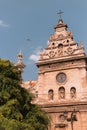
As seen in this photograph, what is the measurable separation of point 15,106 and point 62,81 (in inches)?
545

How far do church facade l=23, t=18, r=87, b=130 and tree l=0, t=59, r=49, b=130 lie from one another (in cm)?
861

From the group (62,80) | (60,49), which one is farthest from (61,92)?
(60,49)

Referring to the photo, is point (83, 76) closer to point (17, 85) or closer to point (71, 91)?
point (71, 91)

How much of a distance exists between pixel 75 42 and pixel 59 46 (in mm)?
2042

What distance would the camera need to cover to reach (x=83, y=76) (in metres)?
31.6

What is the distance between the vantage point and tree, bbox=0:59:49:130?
1894 cm

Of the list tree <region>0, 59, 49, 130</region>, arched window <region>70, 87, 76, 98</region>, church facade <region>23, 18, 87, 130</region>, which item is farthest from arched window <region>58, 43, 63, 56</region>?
tree <region>0, 59, 49, 130</region>

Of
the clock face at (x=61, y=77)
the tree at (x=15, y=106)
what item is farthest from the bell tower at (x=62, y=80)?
the tree at (x=15, y=106)

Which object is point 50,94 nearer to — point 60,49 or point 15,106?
point 60,49

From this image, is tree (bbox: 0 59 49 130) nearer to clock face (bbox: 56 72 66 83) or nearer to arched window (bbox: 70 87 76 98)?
arched window (bbox: 70 87 76 98)

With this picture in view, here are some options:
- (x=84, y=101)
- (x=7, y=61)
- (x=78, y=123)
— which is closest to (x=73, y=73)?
(x=84, y=101)

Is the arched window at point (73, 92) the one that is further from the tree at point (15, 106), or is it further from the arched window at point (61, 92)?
the tree at point (15, 106)

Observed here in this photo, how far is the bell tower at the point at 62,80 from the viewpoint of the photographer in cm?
3057

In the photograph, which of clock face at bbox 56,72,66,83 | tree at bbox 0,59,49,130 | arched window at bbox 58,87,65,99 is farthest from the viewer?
clock face at bbox 56,72,66,83
